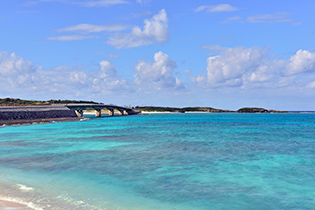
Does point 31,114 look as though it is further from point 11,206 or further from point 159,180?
point 11,206

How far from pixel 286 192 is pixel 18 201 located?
1577cm

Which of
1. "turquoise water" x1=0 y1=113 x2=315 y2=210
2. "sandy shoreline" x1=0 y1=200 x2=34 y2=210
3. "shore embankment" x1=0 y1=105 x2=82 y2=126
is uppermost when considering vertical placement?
"shore embankment" x1=0 y1=105 x2=82 y2=126

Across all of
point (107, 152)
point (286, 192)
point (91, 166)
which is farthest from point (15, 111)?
point (286, 192)

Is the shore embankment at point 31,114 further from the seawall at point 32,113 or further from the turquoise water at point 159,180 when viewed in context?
the turquoise water at point 159,180

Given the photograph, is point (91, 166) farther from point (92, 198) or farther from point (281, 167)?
point (281, 167)

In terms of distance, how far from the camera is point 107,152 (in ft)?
106

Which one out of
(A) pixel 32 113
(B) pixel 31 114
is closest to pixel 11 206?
(B) pixel 31 114

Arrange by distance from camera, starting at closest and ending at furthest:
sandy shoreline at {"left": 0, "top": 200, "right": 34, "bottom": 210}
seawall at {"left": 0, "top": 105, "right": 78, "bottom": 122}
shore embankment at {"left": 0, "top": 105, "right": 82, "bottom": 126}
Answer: sandy shoreline at {"left": 0, "top": 200, "right": 34, "bottom": 210} → shore embankment at {"left": 0, "top": 105, "right": 82, "bottom": 126} → seawall at {"left": 0, "top": 105, "right": 78, "bottom": 122}

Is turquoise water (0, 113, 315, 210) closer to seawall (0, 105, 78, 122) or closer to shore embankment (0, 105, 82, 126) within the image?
shore embankment (0, 105, 82, 126)

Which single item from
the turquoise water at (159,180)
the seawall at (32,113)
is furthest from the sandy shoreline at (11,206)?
the seawall at (32,113)

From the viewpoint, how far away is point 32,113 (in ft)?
346

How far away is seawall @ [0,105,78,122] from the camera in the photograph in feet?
303

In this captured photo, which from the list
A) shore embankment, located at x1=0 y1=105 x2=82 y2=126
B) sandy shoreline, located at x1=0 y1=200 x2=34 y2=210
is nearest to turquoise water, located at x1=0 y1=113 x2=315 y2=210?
sandy shoreline, located at x1=0 y1=200 x2=34 y2=210

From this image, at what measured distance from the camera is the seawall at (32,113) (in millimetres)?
92244
